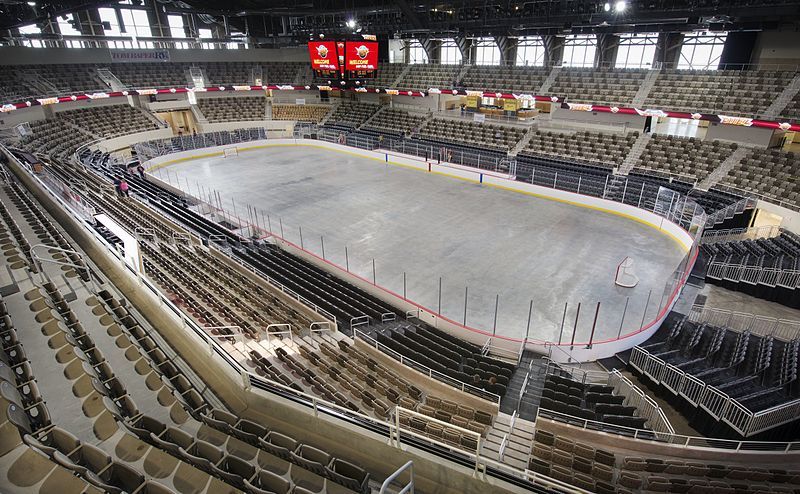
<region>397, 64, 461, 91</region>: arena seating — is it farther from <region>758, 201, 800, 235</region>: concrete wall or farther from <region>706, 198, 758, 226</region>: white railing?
<region>758, 201, 800, 235</region>: concrete wall

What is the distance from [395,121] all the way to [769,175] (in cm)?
3078

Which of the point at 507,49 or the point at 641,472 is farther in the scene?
the point at 507,49

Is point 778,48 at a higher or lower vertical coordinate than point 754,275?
higher

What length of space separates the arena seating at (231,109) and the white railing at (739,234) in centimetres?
4309

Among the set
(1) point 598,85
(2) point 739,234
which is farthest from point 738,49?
(2) point 739,234

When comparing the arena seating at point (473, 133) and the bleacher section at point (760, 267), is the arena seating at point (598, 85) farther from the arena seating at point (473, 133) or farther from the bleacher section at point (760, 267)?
the bleacher section at point (760, 267)

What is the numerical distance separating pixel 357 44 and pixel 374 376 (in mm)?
30394

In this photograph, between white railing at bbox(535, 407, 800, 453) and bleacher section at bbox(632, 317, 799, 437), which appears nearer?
white railing at bbox(535, 407, 800, 453)

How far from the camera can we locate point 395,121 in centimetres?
4412

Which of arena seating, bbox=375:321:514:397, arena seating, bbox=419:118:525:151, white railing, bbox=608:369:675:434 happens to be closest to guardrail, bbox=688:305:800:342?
A: white railing, bbox=608:369:675:434

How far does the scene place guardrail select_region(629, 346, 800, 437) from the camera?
9.09 meters

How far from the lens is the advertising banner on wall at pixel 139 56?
141 ft

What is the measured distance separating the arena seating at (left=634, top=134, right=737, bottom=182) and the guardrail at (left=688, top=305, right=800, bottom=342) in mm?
13926

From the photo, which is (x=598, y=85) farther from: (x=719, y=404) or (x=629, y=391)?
(x=719, y=404)
